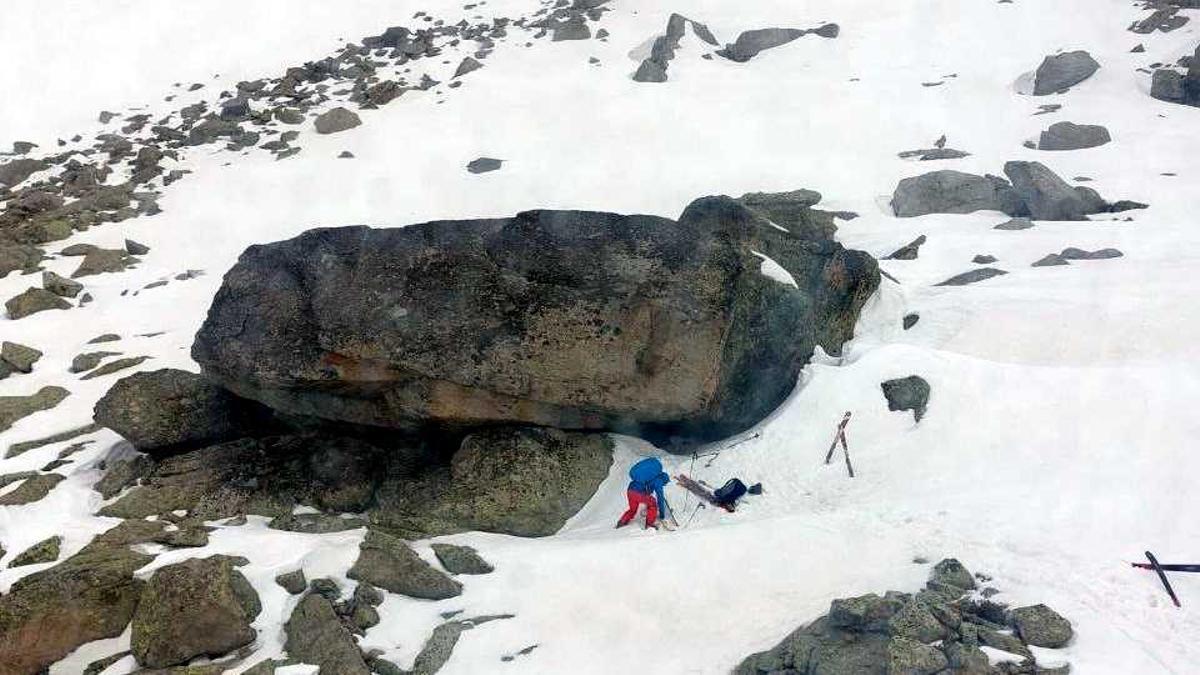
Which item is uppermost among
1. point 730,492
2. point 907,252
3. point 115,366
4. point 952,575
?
point 952,575

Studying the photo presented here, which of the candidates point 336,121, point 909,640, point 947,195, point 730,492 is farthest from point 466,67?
point 909,640

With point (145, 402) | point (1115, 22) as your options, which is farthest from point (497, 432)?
point (1115, 22)

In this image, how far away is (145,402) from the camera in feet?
49.7

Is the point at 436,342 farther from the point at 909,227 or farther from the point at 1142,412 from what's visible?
the point at 909,227

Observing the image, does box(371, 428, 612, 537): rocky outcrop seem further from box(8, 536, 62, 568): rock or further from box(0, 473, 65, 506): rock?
box(0, 473, 65, 506): rock

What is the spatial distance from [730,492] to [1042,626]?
17.0 ft

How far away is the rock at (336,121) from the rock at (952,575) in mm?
32903

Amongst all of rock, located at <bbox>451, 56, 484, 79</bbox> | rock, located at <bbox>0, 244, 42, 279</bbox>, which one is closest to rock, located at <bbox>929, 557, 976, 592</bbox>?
rock, located at <bbox>0, 244, 42, 279</bbox>

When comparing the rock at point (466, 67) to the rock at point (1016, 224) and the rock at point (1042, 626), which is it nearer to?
the rock at point (1016, 224)

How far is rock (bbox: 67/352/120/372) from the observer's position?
1994 cm

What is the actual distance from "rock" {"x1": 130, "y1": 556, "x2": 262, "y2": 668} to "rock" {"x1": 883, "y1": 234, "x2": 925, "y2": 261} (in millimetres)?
18967

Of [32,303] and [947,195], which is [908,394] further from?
[32,303]

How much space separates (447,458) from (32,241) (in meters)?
22.7

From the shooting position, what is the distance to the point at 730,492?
13344 mm
